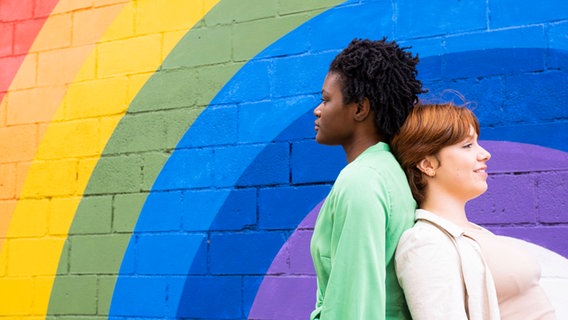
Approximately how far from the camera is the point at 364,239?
2104 mm

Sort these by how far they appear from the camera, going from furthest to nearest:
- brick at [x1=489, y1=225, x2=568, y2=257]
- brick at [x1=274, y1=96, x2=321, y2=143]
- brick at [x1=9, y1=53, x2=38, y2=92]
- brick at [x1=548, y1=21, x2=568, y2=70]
A: brick at [x1=9, y1=53, x2=38, y2=92] < brick at [x1=274, y1=96, x2=321, y2=143] < brick at [x1=548, y1=21, x2=568, y2=70] < brick at [x1=489, y1=225, x2=568, y2=257]

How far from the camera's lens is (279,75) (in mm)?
3578

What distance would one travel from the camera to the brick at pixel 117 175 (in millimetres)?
3865

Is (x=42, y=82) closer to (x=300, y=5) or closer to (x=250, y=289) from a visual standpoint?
(x=300, y=5)

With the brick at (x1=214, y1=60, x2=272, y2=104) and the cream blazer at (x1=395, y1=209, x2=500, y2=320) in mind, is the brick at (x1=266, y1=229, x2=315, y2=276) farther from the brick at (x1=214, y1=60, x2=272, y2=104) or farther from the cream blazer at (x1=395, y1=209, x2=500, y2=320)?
the cream blazer at (x1=395, y1=209, x2=500, y2=320)

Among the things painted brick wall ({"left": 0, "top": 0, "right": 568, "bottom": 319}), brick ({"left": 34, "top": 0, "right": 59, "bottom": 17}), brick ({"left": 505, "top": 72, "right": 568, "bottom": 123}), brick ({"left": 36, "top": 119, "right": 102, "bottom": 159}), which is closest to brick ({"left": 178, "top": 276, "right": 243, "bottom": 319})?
painted brick wall ({"left": 0, "top": 0, "right": 568, "bottom": 319})

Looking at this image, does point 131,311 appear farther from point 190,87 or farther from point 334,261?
point 334,261

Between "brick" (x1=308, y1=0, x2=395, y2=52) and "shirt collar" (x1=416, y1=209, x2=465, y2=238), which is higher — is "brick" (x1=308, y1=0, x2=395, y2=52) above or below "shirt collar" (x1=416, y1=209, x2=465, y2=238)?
above

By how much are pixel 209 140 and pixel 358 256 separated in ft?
5.72

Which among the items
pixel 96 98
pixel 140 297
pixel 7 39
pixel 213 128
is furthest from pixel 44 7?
pixel 140 297

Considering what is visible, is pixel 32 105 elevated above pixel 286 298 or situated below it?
above

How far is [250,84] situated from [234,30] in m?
0.30

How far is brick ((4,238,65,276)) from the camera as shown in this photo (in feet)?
13.2

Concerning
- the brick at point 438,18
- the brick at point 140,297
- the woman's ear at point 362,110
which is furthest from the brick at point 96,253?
the woman's ear at point 362,110
